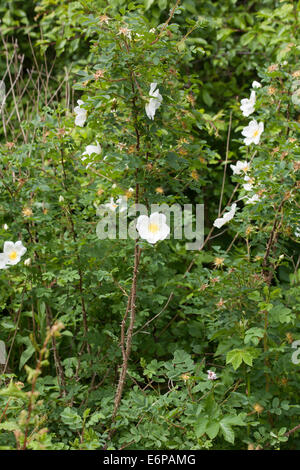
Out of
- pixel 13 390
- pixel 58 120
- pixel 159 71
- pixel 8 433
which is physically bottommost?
pixel 8 433

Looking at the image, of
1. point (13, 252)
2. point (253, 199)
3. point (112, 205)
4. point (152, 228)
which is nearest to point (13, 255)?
point (13, 252)

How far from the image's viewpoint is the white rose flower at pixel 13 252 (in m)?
1.83

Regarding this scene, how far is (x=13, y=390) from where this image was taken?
1.31 meters

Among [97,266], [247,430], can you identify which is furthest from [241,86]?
[247,430]

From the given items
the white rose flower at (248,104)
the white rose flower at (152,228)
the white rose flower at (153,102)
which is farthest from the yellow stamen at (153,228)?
the white rose flower at (248,104)

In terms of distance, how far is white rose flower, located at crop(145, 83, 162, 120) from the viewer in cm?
148

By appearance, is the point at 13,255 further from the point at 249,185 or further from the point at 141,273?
the point at 249,185

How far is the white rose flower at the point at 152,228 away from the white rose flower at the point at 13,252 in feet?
1.62

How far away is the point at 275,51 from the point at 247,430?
218 cm

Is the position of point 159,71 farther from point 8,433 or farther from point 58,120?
point 8,433

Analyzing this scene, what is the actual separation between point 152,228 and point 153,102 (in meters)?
0.37

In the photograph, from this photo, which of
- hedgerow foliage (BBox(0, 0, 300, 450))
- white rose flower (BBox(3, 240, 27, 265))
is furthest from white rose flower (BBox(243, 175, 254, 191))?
white rose flower (BBox(3, 240, 27, 265))

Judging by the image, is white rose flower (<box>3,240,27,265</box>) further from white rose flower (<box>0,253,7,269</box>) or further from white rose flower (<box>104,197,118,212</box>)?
white rose flower (<box>104,197,118,212</box>)

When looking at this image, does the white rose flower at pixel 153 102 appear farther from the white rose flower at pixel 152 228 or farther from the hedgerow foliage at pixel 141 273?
the white rose flower at pixel 152 228
